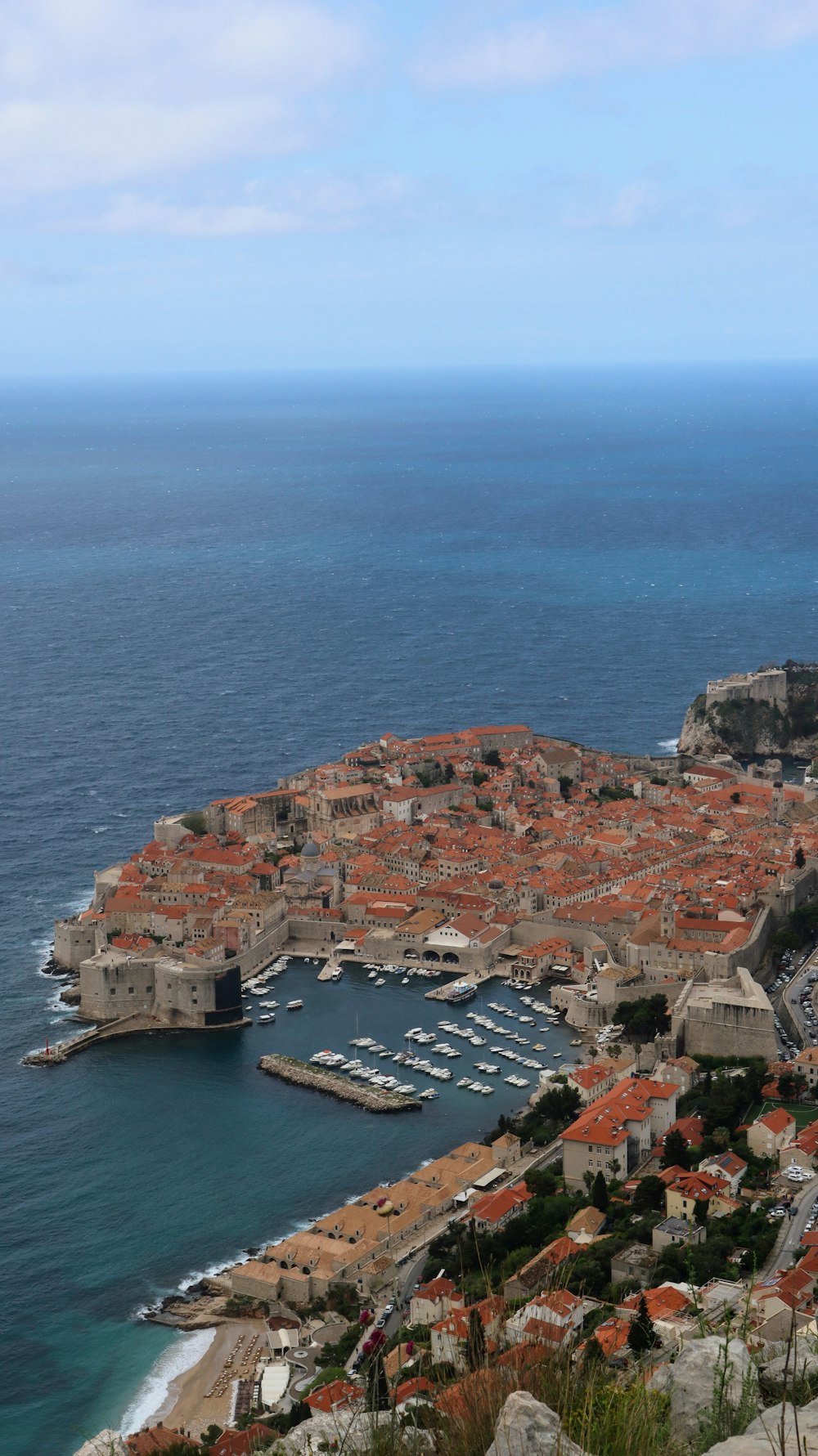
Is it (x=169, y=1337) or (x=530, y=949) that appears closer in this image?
(x=169, y=1337)

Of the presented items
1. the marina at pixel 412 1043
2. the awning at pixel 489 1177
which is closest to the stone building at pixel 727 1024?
the marina at pixel 412 1043

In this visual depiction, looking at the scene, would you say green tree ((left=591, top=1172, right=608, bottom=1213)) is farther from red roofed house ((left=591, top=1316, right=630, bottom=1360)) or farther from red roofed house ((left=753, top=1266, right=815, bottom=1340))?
red roofed house ((left=591, top=1316, right=630, bottom=1360))

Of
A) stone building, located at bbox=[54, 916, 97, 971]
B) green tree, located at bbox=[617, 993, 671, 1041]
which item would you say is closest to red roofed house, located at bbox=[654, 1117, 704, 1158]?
green tree, located at bbox=[617, 993, 671, 1041]

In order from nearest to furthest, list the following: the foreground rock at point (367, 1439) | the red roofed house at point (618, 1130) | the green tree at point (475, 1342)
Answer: the foreground rock at point (367, 1439)
the green tree at point (475, 1342)
the red roofed house at point (618, 1130)

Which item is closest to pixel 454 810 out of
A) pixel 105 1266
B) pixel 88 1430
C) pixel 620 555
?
pixel 105 1266

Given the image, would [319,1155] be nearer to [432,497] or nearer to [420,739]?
[420,739]

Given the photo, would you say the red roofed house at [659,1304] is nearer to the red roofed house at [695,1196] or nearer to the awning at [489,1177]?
the red roofed house at [695,1196]
